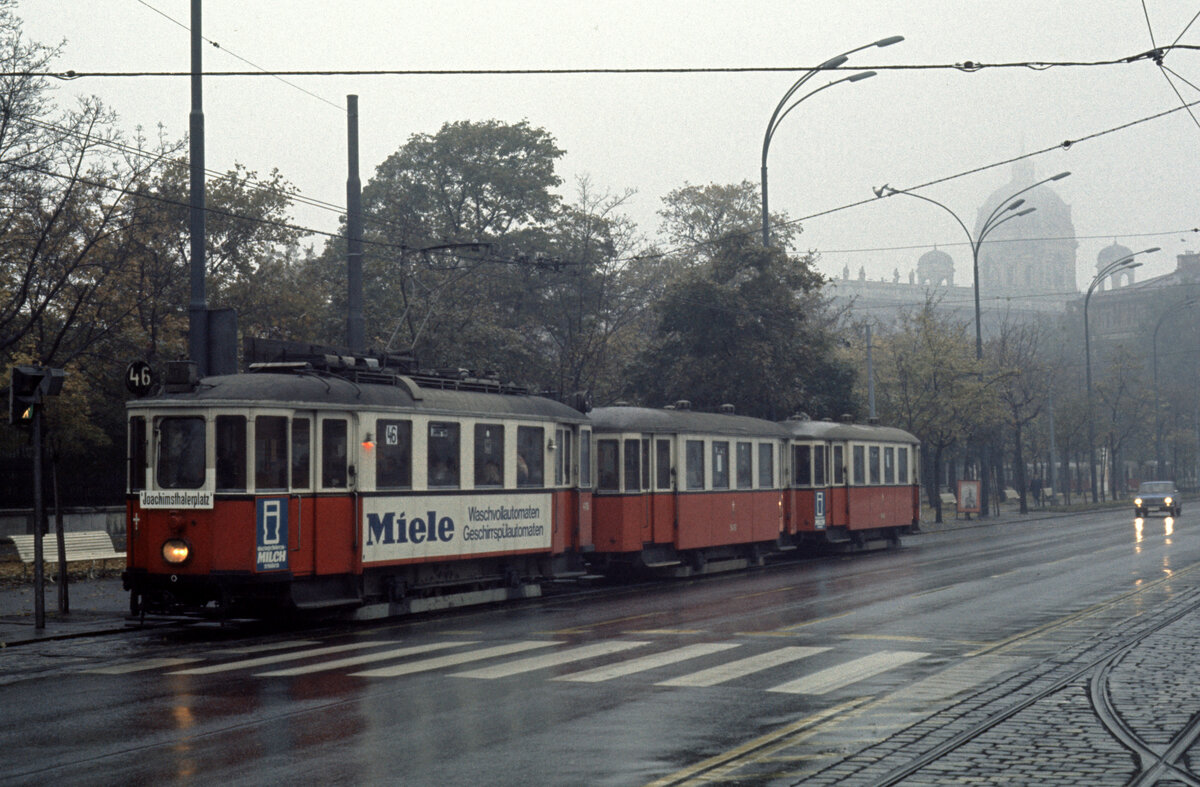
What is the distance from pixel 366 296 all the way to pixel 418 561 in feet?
106

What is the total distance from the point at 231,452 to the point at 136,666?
3.37m

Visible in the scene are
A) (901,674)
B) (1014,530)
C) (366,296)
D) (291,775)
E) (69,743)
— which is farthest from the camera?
(366,296)

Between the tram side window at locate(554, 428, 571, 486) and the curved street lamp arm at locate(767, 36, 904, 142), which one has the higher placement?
the curved street lamp arm at locate(767, 36, 904, 142)

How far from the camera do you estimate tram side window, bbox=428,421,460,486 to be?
19.3 meters

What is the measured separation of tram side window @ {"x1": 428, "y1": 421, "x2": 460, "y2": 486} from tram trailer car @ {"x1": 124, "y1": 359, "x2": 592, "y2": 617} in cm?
2

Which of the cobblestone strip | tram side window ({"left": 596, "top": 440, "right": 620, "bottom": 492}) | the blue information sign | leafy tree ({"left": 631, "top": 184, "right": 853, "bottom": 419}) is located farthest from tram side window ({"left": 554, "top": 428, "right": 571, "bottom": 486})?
leafy tree ({"left": 631, "top": 184, "right": 853, "bottom": 419})

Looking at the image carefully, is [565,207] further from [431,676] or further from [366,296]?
[431,676]

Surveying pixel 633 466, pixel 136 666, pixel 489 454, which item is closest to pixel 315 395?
pixel 489 454

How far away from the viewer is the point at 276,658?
1450 cm

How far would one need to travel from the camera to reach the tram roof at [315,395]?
16.9 meters

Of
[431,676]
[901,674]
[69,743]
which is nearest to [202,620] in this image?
[431,676]

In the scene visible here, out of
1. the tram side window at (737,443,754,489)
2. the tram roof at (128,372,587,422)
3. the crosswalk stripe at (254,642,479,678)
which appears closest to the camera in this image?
the crosswalk stripe at (254,642,479,678)

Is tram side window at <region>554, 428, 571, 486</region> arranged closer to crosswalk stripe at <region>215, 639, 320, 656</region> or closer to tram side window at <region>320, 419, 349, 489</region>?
tram side window at <region>320, 419, 349, 489</region>

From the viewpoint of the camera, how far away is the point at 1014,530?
151ft
